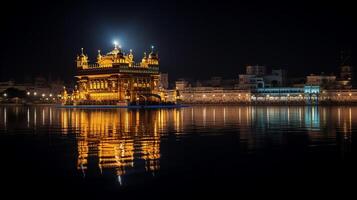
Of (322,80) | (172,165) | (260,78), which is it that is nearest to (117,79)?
(260,78)

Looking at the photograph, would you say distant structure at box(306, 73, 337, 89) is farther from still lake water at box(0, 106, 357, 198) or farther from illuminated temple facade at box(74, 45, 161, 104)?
still lake water at box(0, 106, 357, 198)

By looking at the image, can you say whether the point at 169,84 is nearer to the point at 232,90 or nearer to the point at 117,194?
the point at 232,90

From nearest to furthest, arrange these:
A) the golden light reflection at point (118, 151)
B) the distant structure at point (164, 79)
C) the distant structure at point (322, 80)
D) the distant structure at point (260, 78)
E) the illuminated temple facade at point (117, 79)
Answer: the golden light reflection at point (118, 151) < the illuminated temple facade at point (117, 79) < the distant structure at point (322, 80) < the distant structure at point (260, 78) < the distant structure at point (164, 79)

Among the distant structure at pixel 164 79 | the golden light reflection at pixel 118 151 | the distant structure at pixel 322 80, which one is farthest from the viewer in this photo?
the distant structure at pixel 164 79

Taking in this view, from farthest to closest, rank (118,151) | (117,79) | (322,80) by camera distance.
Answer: (322,80) < (117,79) < (118,151)

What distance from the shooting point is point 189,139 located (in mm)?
15984

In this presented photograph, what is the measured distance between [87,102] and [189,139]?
170 feet

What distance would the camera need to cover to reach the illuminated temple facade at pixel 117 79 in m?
65.6

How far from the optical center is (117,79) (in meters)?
65.9

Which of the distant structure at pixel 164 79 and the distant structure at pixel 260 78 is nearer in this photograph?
the distant structure at pixel 260 78

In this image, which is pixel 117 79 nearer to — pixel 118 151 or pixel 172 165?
pixel 118 151

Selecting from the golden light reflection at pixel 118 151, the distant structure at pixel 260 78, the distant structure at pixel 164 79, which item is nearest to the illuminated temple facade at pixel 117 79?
the distant structure at pixel 260 78

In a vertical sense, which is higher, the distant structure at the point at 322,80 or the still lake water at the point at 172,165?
the distant structure at the point at 322,80

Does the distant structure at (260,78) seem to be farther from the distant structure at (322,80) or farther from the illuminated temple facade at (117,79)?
the illuminated temple facade at (117,79)
